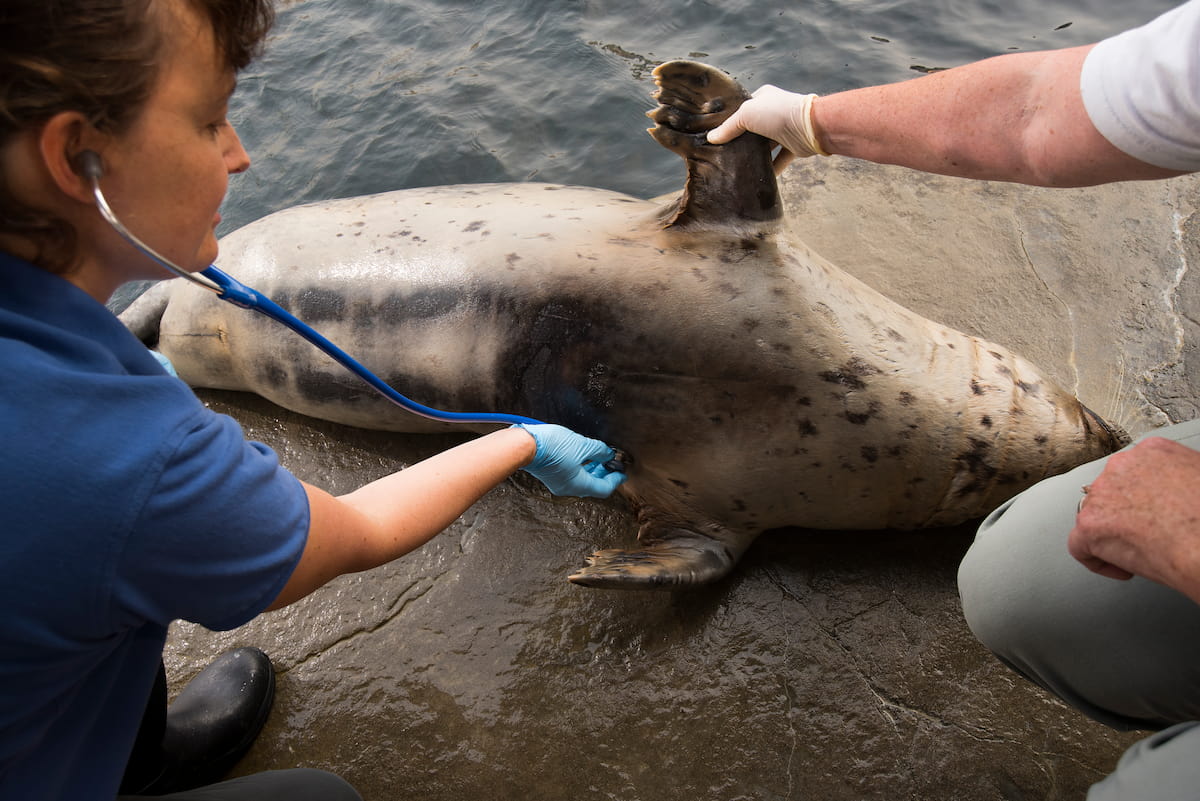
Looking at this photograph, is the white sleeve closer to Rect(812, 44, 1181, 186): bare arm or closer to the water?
Rect(812, 44, 1181, 186): bare arm

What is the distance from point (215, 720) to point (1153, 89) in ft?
8.95

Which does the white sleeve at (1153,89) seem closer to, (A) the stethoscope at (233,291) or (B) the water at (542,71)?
(A) the stethoscope at (233,291)

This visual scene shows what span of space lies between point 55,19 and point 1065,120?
184cm

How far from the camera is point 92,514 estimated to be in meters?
1.16

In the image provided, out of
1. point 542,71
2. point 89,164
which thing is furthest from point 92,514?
point 542,71

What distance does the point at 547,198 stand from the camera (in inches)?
134

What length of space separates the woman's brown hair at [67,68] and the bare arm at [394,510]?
1.95 feet

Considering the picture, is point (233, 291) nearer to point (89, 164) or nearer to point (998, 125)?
point (89, 164)

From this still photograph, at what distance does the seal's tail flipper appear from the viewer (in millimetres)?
2861

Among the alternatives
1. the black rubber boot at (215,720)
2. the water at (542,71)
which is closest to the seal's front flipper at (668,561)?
the black rubber boot at (215,720)

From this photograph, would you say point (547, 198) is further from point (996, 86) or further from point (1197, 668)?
point (1197, 668)

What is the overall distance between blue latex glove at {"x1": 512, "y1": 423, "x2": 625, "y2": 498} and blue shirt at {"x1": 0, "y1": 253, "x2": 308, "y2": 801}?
1.10 m

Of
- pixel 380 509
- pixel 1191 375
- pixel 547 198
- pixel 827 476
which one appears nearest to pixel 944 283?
pixel 1191 375

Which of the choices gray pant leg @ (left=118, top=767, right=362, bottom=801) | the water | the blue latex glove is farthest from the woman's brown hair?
the water
